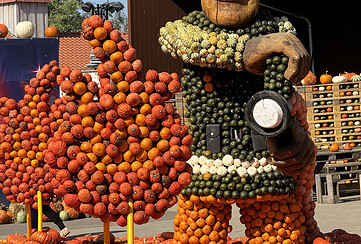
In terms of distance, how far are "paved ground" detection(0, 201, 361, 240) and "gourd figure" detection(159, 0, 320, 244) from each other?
2965mm

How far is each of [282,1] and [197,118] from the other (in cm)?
A: 1137

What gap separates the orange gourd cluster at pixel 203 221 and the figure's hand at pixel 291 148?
96 cm

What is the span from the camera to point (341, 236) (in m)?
7.24

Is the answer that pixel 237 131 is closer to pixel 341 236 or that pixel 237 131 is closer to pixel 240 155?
pixel 240 155

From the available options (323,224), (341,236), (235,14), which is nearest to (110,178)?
(235,14)

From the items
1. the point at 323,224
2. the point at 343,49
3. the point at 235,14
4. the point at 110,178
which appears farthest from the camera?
the point at 343,49

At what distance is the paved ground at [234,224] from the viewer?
9945mm

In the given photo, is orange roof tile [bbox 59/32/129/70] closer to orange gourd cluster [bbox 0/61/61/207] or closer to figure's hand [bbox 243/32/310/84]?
orange gourd cluster [bbox 0/61/61/207]

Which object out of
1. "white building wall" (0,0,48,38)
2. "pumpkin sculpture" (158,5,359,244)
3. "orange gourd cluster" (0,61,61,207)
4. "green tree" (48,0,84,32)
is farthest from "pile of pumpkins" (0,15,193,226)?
"green tree" (48,0,84,32)

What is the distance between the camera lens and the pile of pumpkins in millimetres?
5418

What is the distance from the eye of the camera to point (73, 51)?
2952 cm

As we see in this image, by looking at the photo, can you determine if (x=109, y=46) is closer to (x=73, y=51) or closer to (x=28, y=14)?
(x=28, y=14)

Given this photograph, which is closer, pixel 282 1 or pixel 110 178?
pixel 110 178

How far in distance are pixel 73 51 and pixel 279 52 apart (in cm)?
2468
